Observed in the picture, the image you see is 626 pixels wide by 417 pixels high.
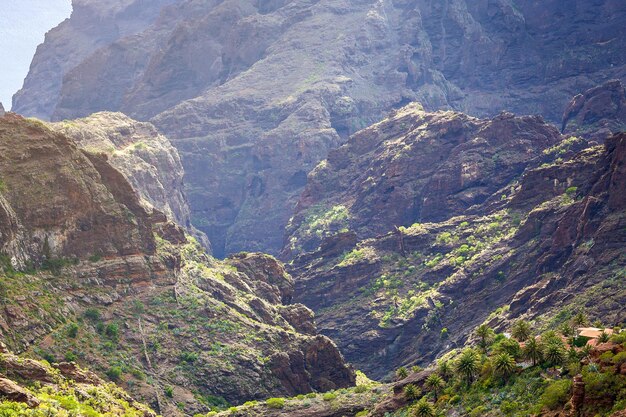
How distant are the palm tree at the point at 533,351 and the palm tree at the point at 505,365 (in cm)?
207

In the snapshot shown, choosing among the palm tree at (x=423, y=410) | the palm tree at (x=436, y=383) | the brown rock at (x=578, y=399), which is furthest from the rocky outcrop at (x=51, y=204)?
the brown rock at (x=578, y=399)

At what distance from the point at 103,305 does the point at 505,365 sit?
76.1 metres

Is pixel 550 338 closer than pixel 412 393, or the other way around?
pixel 550 338

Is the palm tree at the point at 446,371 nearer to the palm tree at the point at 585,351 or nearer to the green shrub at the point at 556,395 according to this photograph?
the palm tree at the point at 585,351

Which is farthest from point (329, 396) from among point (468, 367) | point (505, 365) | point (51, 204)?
point (51, 204)

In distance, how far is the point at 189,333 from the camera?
192250 millimetres

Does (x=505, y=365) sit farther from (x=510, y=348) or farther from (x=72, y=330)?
(x=72, y=330)

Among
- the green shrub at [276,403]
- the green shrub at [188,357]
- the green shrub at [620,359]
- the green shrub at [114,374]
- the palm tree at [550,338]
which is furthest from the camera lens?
the green shrub at [188,357]

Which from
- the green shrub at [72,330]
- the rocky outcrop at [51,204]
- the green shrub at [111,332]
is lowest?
the green shrub at [72,330]

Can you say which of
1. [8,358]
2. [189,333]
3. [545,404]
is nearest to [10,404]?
[8,358]

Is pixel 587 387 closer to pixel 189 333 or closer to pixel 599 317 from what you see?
pixel 599 317

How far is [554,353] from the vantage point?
128m

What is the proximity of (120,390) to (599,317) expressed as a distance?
76914mm

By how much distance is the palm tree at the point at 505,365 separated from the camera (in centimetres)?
13475
